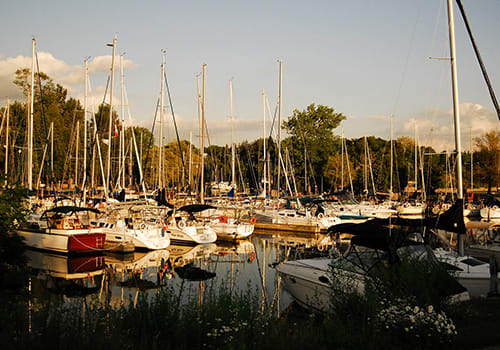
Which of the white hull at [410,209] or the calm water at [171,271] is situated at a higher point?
the white hull at [410,209]

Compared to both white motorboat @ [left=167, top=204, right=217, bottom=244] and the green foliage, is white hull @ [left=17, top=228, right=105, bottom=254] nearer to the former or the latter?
white motorboat @ [left=167, top=204, right=217, bottom=244]

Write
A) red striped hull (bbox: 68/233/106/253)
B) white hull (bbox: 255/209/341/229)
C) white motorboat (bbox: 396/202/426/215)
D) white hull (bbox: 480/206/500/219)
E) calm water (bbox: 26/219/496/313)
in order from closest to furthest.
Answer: calm water (bbox: 26/219/496/313) < red striped hull (bbox: 68/233/106/253) < white hull (bbox: 255/209/341/229) < white hull (bbox: 480/206/500/219) < white motorboat (bbox: 396/202/426/215)

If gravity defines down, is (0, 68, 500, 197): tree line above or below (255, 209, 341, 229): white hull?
above

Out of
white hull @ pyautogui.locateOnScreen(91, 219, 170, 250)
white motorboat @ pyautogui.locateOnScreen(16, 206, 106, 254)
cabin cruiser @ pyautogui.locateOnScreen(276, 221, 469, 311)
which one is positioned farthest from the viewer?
white hull @ pyautogui.locateOnScreen(91, 219, 170, 250)

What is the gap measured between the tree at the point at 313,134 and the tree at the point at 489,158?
1049 inches

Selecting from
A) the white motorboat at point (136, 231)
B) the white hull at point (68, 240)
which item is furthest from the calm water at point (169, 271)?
the white motorboat at point (136, 231)

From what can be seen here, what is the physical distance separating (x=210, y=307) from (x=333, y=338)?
254cm

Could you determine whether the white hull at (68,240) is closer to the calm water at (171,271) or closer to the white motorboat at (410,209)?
the calm water at (171,271)

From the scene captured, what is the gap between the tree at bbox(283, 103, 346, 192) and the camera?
297 feet

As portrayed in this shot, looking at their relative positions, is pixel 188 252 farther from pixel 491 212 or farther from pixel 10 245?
pixel 491 212

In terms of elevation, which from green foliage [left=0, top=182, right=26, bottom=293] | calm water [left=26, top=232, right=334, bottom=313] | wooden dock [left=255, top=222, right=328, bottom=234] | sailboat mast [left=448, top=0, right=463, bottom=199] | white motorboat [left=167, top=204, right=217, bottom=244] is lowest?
calm water [left=26, top=232, right=334, bottom=313]

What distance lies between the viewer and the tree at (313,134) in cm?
9050

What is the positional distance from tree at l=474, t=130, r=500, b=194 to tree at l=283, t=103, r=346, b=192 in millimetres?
26635

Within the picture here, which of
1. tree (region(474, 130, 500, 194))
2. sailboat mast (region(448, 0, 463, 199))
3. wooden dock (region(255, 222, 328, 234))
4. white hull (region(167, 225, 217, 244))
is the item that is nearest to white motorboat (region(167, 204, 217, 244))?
white hull (region(167, 225, 217, 244))
